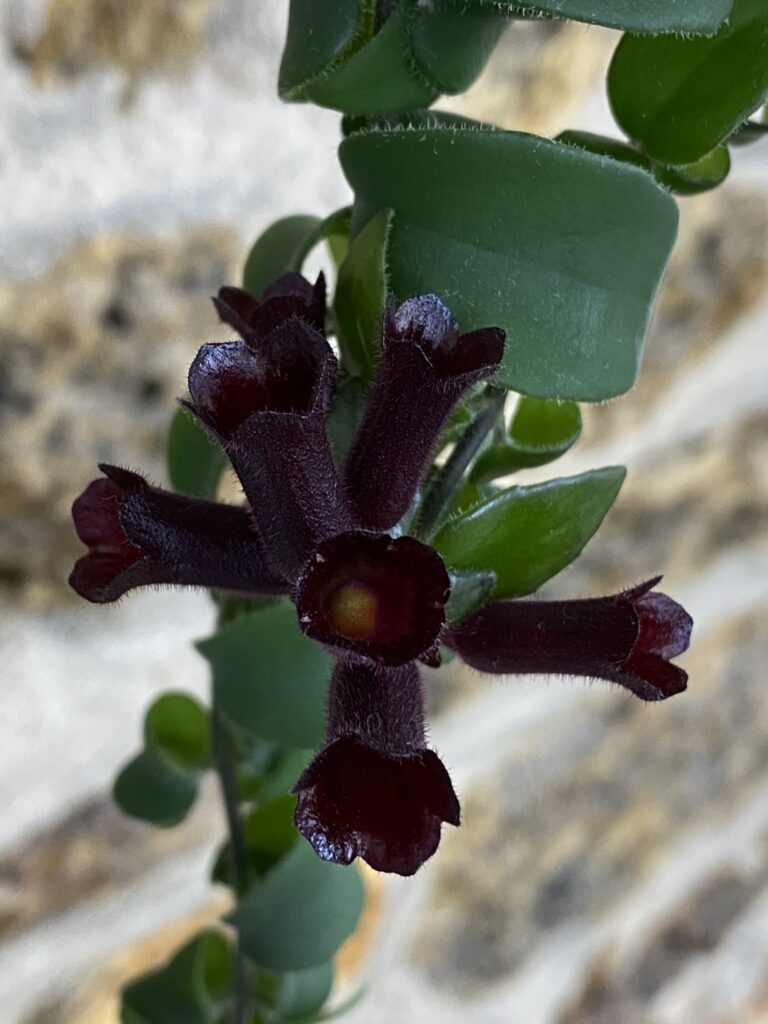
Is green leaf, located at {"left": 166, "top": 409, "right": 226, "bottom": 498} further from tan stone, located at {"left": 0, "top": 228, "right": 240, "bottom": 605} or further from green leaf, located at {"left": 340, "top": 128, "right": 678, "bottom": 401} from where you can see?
tan stone, located at {"left": 0, "top": 228, "right": 240, "bottom": 605}

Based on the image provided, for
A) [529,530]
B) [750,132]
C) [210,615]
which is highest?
[750,132]

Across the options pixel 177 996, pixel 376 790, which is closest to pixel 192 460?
pixel 376 790

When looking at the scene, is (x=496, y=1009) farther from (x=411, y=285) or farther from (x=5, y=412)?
(x=411, y=285)

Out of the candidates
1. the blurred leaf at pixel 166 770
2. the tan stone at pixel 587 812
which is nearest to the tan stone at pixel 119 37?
the blurred leaf at pixel 166 770

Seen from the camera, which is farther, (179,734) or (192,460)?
(179,734)

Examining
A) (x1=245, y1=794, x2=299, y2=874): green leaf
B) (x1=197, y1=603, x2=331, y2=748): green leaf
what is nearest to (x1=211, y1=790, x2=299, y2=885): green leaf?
(x1=245, y1=794, x2=299, y2=874): green leaf

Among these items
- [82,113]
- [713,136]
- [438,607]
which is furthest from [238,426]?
[82,113]

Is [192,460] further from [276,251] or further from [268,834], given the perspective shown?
[268,834]
